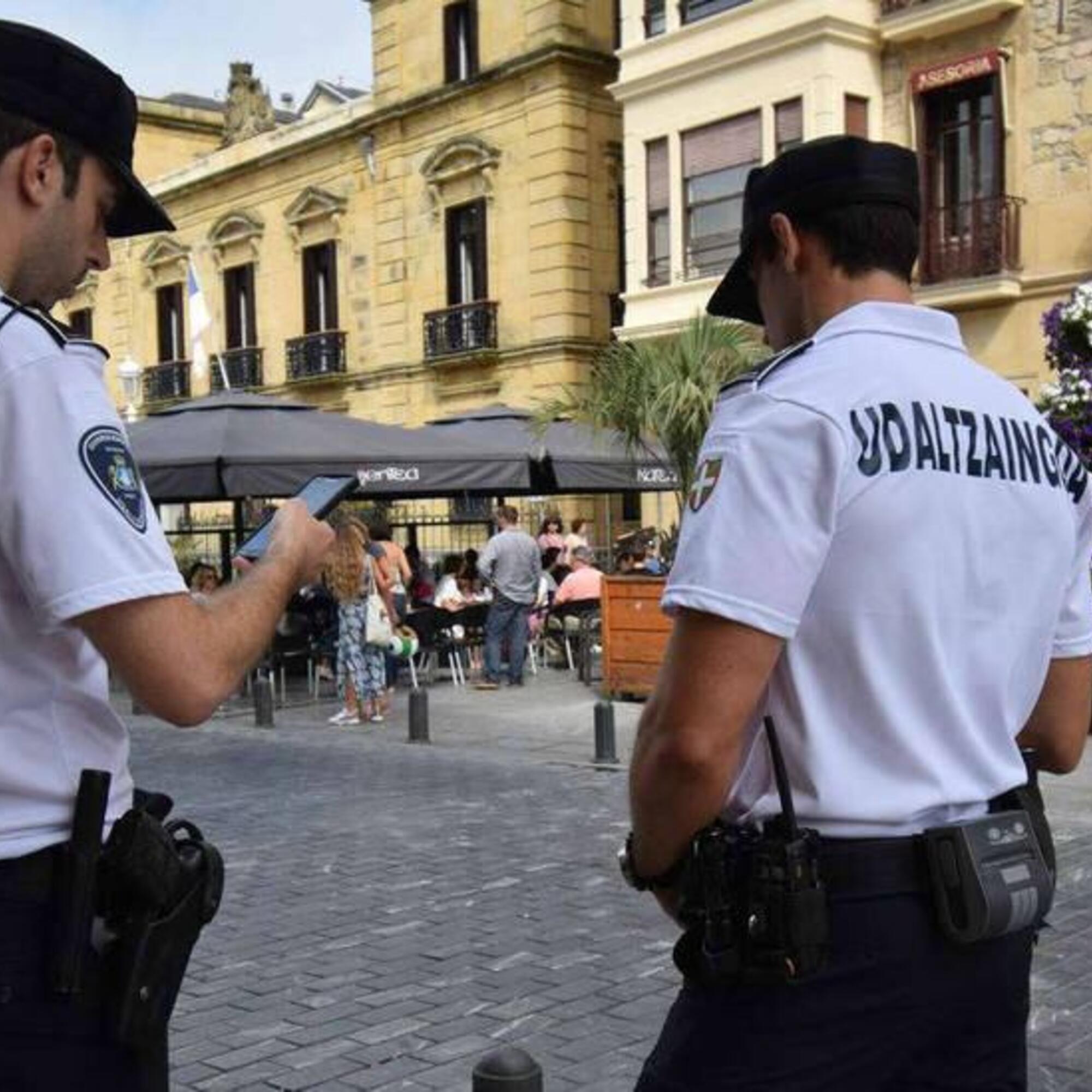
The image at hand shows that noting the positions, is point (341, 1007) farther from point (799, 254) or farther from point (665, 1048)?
point (799, 254)

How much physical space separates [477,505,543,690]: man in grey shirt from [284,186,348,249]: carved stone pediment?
15826mm

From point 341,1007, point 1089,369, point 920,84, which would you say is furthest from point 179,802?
point 920,84

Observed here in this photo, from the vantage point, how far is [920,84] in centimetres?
1955

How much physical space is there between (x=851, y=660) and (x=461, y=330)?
24.8m

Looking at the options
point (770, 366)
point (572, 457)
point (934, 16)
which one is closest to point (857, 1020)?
point (770, 366)

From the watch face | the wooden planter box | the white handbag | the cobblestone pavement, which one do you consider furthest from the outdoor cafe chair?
the watch face

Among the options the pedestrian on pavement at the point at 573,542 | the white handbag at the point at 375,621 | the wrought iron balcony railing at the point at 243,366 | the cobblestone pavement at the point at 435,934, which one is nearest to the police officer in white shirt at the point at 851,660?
the cobblestone pavement at the point at 435,934

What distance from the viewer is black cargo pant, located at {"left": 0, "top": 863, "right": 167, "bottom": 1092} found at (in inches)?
73.1

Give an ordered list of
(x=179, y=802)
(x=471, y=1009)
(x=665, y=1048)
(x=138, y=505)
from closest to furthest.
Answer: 1. (x=138, y=505)
2. (x=665, y=1048)
3. (x=471, y=1009)
4. (x=179, y=802)

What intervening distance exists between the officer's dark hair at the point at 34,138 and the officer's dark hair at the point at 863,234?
3.30ft

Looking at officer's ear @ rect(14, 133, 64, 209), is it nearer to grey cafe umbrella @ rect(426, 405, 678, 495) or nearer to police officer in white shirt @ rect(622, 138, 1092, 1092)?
police officer in white shirt @ rect(622, 138, 1092, 1092)

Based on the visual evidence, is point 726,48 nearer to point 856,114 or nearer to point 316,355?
point 856,114

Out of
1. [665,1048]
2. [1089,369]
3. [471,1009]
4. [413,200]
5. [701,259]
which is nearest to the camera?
[665,1048]

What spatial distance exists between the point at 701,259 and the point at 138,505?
2060cm
